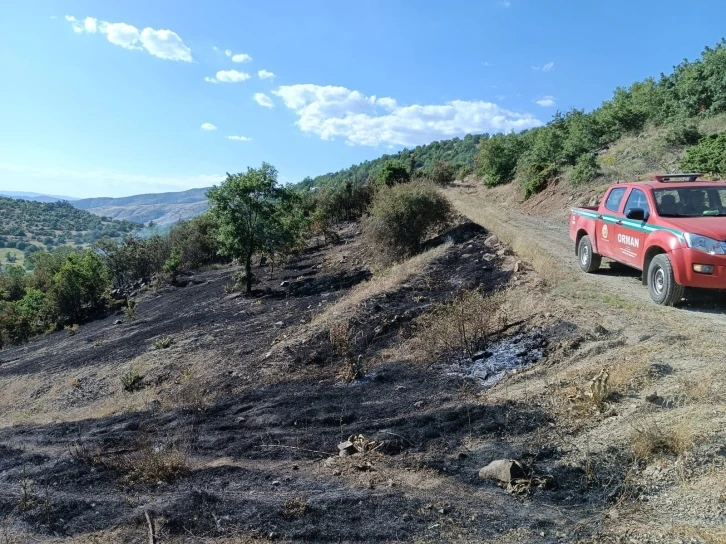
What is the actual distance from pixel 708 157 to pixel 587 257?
38.1 feet

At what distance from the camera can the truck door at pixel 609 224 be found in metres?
8.59

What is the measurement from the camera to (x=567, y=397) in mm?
5152

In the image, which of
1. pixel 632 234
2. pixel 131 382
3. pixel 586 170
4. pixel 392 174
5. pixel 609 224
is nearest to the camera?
pixel 632 234

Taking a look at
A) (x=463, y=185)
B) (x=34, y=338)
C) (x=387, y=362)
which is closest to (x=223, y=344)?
(x=387, y=362)

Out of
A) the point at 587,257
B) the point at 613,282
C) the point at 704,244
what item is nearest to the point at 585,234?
the point at 587,257

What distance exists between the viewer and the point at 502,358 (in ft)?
22.9

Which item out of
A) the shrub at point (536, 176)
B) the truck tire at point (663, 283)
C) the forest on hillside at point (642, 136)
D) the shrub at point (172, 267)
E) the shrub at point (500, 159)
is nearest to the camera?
the truck tire at point (663, 283)

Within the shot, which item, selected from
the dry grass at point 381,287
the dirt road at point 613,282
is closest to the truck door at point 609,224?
the dirt road at point 613,282

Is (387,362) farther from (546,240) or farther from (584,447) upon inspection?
(546,240)

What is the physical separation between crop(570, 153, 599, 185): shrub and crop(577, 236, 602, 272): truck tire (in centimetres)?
1538

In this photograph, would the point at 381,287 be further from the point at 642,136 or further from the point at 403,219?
the point at 642,136

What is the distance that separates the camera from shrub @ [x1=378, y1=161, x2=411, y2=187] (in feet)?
112

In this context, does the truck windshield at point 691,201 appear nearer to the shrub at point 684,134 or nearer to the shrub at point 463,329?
the shrub at point 463,329

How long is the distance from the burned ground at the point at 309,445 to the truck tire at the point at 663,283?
1398mm
